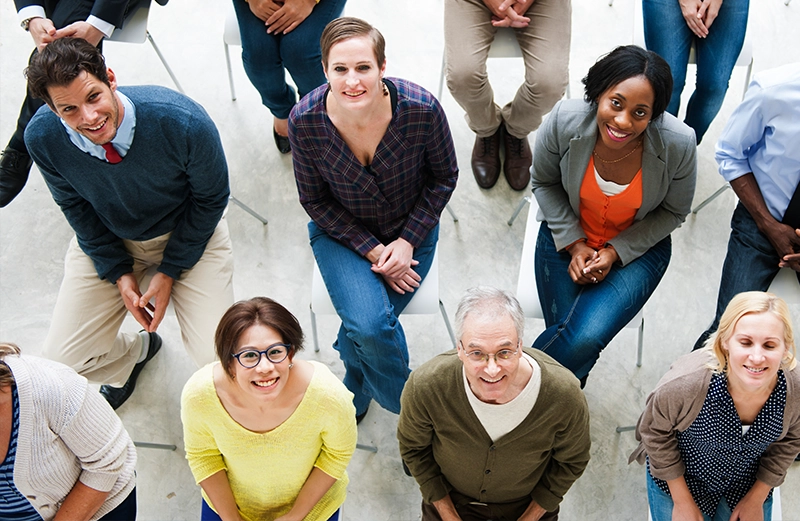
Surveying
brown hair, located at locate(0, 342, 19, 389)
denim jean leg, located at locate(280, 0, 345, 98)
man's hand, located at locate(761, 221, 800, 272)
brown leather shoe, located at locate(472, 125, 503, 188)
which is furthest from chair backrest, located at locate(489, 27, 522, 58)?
brown hair, located at locate(0, 342, 19, 389)

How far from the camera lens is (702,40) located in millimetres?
3547

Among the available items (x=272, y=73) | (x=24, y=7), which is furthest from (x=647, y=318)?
(x=24, y=7)

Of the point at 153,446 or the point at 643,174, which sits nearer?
the point at 643,174

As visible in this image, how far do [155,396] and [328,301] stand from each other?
0.98 meters

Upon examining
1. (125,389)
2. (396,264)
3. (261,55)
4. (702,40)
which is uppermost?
(702,40)

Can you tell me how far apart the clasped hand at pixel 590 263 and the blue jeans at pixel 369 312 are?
1.73 ft

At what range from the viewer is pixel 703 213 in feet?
13.0

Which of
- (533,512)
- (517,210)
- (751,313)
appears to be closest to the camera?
(751,313)

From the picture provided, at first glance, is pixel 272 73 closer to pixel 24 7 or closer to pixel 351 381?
pixel 24 7

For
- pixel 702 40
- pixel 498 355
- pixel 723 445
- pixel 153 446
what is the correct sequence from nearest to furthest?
pixel 498 355 → pixel 723 445 → pixel 153 446 → pixel 702 40

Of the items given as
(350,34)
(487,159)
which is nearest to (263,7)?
(350,34)

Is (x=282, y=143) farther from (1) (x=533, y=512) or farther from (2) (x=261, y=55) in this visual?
(1) (x=533, y=512)

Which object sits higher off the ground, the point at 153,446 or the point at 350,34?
the point at 350,34

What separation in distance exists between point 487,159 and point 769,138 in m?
1.32
